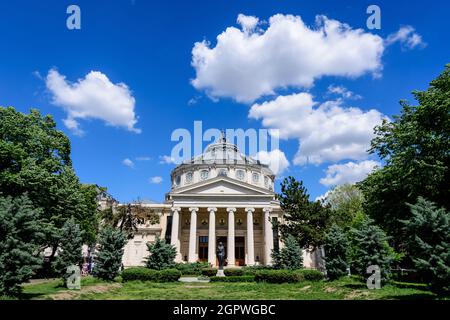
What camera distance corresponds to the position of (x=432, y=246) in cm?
1408

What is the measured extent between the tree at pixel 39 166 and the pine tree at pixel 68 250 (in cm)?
229

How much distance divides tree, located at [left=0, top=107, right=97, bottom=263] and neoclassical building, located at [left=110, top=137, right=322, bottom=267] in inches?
607

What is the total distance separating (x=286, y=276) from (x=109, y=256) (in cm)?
1257

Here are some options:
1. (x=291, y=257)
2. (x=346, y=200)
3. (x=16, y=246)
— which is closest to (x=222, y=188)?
(x=346, y=200)

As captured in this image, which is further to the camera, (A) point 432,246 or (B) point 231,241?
(B) point 231,241

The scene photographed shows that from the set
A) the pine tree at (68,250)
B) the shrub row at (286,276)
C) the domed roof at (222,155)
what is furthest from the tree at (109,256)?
the domed roof at (222,155)

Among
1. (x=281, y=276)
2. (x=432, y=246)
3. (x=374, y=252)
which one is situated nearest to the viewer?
(x=432, y=246)

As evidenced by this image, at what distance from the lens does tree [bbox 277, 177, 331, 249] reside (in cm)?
3641

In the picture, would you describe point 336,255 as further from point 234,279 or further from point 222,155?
point 222,155

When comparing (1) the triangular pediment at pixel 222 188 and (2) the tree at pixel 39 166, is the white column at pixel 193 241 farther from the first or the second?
(2) the tree at pixel 39 166

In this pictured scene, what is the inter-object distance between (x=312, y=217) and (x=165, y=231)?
3136cm

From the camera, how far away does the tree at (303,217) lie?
36406 mm
